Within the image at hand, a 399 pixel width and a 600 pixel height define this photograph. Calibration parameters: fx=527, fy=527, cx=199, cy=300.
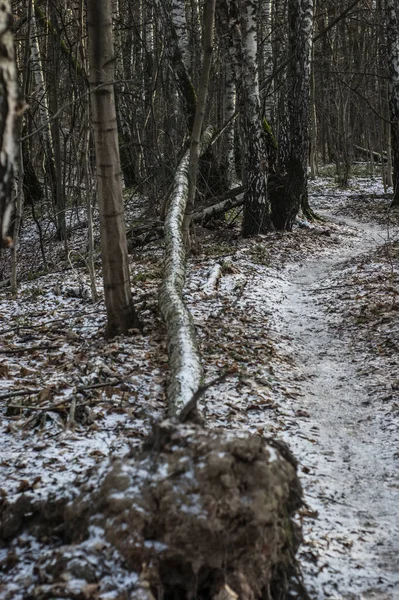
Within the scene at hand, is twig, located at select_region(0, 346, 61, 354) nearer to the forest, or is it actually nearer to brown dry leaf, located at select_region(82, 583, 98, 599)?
the forest

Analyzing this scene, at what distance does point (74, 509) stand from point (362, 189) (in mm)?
20751

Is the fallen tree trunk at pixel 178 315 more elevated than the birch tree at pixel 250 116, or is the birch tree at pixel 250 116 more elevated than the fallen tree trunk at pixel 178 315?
the birch tree at pixel 250 116

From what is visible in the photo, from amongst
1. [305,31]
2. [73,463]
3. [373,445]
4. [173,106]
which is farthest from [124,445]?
[173,106]

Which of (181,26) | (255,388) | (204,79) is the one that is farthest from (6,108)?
(181,26)

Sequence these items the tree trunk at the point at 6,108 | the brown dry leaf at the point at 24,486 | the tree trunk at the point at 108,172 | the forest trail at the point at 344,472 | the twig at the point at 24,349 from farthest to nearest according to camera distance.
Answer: the twig at the point at 24,349 → the tree trunk at the point at 108,172 → the brown dry leaf at the point at 24,486 → the forest trail at the point at 344,472 → the tree trunk at the point at 6,108

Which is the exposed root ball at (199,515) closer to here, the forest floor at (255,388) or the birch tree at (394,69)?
the forest floor at (255,388)

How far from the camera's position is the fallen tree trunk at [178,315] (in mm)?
3812

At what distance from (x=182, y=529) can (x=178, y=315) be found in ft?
10.1

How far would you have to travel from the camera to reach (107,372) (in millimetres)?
4738

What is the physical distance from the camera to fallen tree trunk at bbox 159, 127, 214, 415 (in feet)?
12.5

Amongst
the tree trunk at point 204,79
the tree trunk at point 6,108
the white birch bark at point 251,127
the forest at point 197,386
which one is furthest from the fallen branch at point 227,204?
the tree trunk at point 6,108

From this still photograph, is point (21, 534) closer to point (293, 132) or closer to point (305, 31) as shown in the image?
point (293, 132)

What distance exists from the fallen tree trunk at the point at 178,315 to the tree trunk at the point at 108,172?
53 cm

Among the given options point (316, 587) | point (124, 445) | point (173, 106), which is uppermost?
point (173, 106)
